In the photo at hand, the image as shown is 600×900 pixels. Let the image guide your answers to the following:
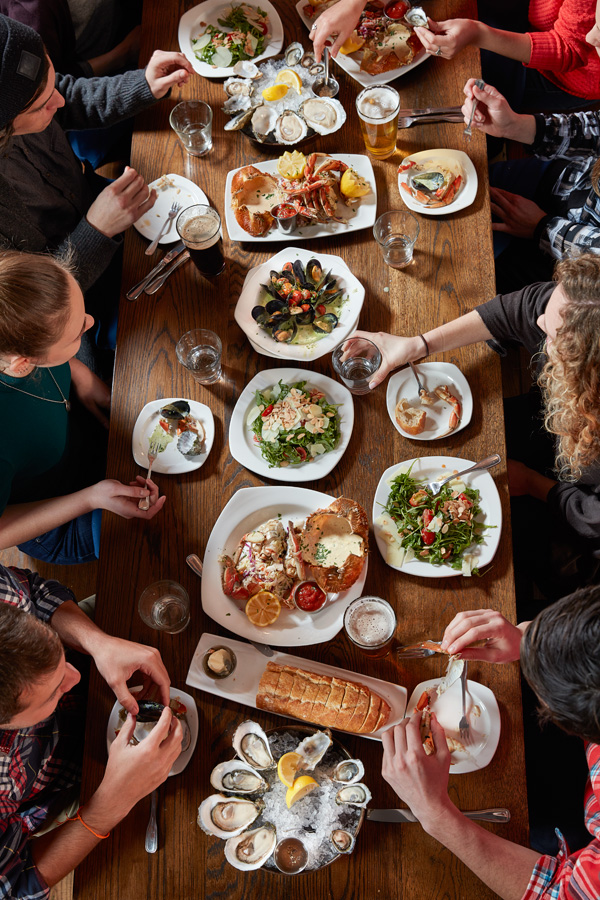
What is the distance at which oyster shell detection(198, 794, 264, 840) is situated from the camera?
1.74 metres

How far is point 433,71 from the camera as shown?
8.21 ft

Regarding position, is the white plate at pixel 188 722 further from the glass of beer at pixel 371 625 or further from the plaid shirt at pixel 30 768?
the glass of beer at pixel 371 625

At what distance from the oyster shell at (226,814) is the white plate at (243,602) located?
424mm

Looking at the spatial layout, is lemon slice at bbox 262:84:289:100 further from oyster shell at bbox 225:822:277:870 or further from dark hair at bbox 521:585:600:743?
oyster shell at bbox 225:822:277:870

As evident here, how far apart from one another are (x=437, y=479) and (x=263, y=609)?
67 cm

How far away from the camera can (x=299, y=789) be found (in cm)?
172

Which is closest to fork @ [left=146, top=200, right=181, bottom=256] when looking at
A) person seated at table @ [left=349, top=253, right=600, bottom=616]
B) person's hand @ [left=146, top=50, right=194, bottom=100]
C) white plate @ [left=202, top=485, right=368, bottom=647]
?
person's hand @ [left=146, top=50, right=194, bottom=100]

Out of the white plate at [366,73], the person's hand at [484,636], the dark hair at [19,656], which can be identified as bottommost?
the person's hand at [484,636]

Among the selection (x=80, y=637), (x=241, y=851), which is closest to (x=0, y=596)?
(x=80, y=637)

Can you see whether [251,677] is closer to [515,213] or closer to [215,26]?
[515,213]

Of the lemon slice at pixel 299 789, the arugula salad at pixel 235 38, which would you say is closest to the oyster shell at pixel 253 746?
the lemon slice at pixel 299 789

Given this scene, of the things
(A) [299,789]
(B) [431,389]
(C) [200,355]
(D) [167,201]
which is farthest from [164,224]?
(A) [299,789]

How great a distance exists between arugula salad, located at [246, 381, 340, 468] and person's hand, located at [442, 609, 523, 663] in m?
0.65

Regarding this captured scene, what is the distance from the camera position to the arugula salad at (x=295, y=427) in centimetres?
205
